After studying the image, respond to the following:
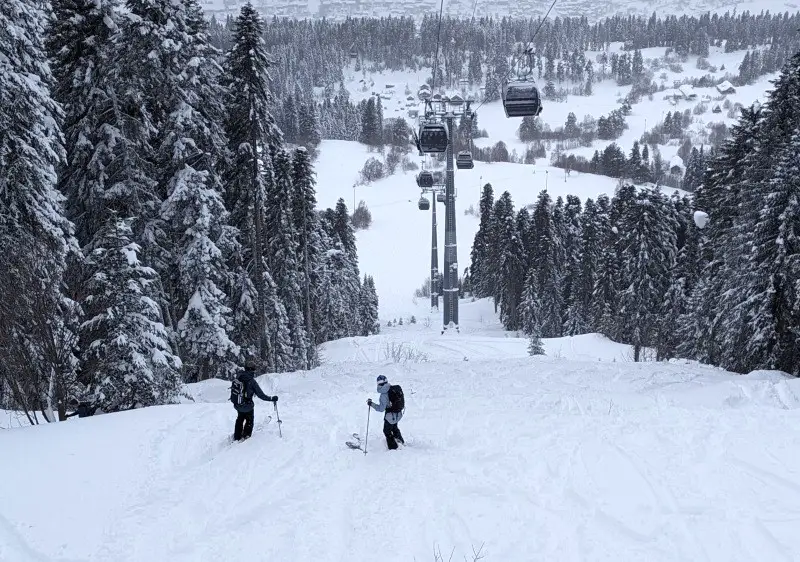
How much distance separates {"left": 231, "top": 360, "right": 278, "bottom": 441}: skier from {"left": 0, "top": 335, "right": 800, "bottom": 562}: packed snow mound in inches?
15.8

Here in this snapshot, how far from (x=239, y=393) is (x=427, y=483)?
174 inches

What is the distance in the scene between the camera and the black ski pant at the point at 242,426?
11031 millimetres

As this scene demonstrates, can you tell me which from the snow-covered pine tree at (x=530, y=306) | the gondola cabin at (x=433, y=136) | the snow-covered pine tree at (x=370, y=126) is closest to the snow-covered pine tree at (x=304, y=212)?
the gondola cabin at (x=433, y=136)

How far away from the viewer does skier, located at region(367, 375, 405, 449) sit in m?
10.4

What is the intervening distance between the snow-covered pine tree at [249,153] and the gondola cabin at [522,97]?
10.3 metres

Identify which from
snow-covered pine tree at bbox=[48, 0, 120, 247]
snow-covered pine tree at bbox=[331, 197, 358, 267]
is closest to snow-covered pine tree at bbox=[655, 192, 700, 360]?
snow-covered pine tree at bbox=[331, 197, 358, 267]

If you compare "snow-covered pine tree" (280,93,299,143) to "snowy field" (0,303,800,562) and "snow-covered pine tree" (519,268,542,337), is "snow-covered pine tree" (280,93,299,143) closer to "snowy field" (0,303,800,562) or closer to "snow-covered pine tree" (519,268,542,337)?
"snow-covered pine tree" (519,268,542,337)

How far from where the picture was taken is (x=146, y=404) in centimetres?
1467

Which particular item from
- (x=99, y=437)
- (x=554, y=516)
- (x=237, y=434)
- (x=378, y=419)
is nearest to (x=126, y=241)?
(x=99, y=437)

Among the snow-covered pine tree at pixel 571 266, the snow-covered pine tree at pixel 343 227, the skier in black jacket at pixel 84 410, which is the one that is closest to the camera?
the skier in black jacket at pixel 84 410

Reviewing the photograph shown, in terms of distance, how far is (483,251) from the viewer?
79.4m

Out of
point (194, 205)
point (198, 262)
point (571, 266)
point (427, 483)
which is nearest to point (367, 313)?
point (571, 266)

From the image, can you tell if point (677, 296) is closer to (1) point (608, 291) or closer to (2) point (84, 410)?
(1) point (608, 291)

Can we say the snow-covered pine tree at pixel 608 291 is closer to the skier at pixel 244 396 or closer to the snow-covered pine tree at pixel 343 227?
the snow-covered pine tree at pixel 343 227
